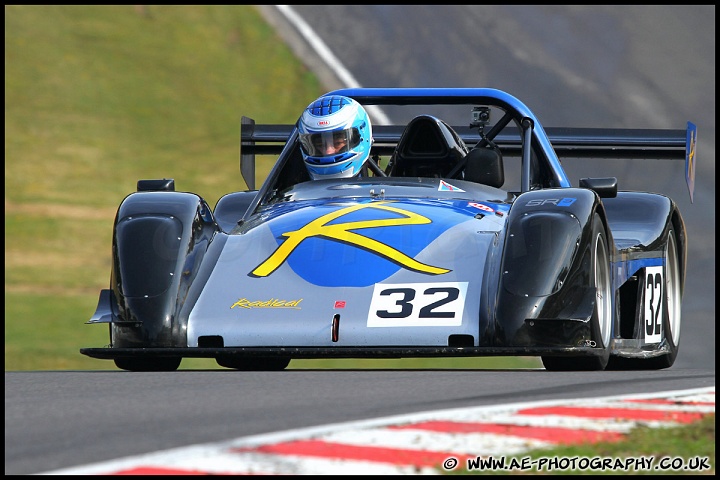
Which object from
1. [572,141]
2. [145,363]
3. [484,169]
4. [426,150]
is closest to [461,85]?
[572,141]

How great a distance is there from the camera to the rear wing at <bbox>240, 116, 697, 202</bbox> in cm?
1023

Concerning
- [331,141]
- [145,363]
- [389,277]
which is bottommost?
[145,363]

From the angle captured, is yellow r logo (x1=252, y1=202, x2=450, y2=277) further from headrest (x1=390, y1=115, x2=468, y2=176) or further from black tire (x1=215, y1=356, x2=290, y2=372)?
black tire (x1=215, y1=356, x2=290, y2=372)

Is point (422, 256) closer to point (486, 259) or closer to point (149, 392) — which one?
point (486, 259)

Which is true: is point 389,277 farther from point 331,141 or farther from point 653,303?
point 653,303

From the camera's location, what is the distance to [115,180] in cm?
2175

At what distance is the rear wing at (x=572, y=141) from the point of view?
1023cm

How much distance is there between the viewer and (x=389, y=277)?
6.78 meters

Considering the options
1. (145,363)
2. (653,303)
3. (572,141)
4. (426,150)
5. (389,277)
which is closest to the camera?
(389,277)

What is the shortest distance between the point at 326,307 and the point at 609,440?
2.78 m

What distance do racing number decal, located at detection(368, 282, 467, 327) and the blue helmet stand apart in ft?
5.96

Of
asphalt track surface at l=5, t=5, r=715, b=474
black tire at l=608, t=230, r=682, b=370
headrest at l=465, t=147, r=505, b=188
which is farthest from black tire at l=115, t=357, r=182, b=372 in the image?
black tire at l=608, t=230, r=682, b=370

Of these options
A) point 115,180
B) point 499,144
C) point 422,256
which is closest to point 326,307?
point 422,256

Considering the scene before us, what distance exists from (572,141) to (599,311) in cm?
378
